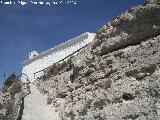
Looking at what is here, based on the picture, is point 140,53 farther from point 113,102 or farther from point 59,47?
point 59,47

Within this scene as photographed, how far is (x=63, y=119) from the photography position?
20.6m

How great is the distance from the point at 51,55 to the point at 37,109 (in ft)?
67.7

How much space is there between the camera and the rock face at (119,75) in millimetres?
15773

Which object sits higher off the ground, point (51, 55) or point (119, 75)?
point (51, 55)

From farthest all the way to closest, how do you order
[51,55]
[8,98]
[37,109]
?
1. [51,55]
2. [8,98]
3. [37,109]

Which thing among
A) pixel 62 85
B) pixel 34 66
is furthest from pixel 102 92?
pixel 34 66

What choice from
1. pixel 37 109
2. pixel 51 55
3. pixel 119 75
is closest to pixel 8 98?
pixel 37 109

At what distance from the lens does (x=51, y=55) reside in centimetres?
4319

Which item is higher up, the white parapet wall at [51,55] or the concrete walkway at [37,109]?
the white parapet wall at [51,55]

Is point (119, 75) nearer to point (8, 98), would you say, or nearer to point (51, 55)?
point (8, 98)

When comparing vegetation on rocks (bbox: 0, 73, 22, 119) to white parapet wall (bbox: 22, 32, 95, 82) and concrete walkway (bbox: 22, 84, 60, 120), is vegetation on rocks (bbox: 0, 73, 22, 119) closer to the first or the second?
concrete walkway (bbox: 22, 84, 60, 120)

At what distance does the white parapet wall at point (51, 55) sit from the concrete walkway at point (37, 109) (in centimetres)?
1284

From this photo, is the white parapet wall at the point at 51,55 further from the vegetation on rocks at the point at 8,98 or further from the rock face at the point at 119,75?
the rock face at the point at 119,75

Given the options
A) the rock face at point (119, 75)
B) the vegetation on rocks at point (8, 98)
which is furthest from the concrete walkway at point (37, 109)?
the vegetation on rocks at point (8, 98)
